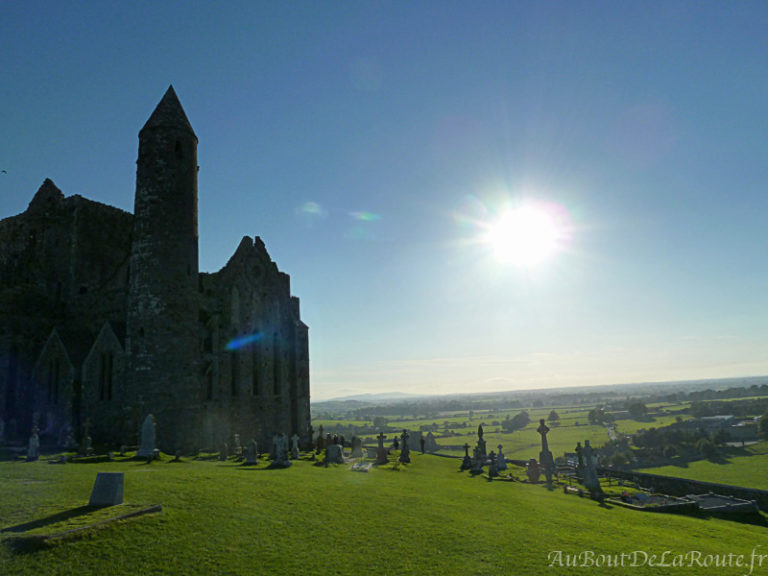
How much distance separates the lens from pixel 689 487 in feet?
79.3

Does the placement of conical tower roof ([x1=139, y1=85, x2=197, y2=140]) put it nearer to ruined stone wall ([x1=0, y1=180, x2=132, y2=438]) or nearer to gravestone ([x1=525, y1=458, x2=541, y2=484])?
ruined stone wall ([x1=0, y1=180, x2=132, y2=438])

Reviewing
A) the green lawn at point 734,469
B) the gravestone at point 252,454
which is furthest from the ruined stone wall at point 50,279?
the green lawn at point 734,469

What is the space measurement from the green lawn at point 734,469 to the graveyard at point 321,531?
105 feet

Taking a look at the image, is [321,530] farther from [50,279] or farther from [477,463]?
[50,279]

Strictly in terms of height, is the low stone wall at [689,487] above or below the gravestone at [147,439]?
below

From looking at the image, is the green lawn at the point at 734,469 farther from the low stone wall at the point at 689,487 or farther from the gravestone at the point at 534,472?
the gravestone at the point at 534,472

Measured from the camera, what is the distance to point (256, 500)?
11672 millimetres

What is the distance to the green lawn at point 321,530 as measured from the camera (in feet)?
26.1

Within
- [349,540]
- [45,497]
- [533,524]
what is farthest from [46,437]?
[533,524]

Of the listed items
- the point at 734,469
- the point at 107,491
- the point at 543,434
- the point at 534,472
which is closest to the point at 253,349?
the point at 543,434

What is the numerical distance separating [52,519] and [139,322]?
690 inches

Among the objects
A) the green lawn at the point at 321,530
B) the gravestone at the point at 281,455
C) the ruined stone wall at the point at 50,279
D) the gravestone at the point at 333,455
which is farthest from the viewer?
the ruined stone wall at the point at 50,279

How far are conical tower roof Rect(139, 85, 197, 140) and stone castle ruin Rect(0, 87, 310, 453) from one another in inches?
3.2

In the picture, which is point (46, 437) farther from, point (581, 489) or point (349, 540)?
point (581, 489)
